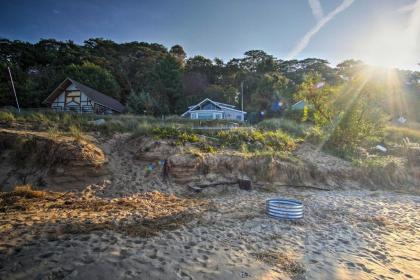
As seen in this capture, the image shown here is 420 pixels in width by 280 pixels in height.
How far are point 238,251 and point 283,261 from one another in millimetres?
805

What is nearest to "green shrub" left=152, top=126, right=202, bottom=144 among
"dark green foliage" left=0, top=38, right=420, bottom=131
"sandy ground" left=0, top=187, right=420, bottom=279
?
"sandy ground" left=0, top=187, right=420, bottom=279

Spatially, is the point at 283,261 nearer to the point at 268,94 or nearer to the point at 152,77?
the point at 268,94

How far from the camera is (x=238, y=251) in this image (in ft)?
14.6

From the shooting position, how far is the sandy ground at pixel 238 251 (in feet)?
11.5

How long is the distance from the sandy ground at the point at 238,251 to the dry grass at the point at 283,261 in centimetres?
2

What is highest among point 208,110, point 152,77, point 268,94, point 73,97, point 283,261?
point 152,77

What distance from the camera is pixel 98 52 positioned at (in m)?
45.4

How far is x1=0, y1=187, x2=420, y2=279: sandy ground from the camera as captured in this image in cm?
350

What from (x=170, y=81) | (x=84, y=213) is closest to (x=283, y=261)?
Answer: (x=84, y=213)

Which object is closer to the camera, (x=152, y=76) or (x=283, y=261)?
(x=283, y=261)

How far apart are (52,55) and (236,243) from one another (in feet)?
153

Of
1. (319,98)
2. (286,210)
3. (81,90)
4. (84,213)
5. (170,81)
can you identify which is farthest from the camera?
(170,81)

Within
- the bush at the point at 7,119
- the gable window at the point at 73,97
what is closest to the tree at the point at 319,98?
the bush at the point at 7,119

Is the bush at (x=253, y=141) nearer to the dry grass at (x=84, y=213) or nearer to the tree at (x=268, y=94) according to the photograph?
the dry grass at (x=84, y=213)
